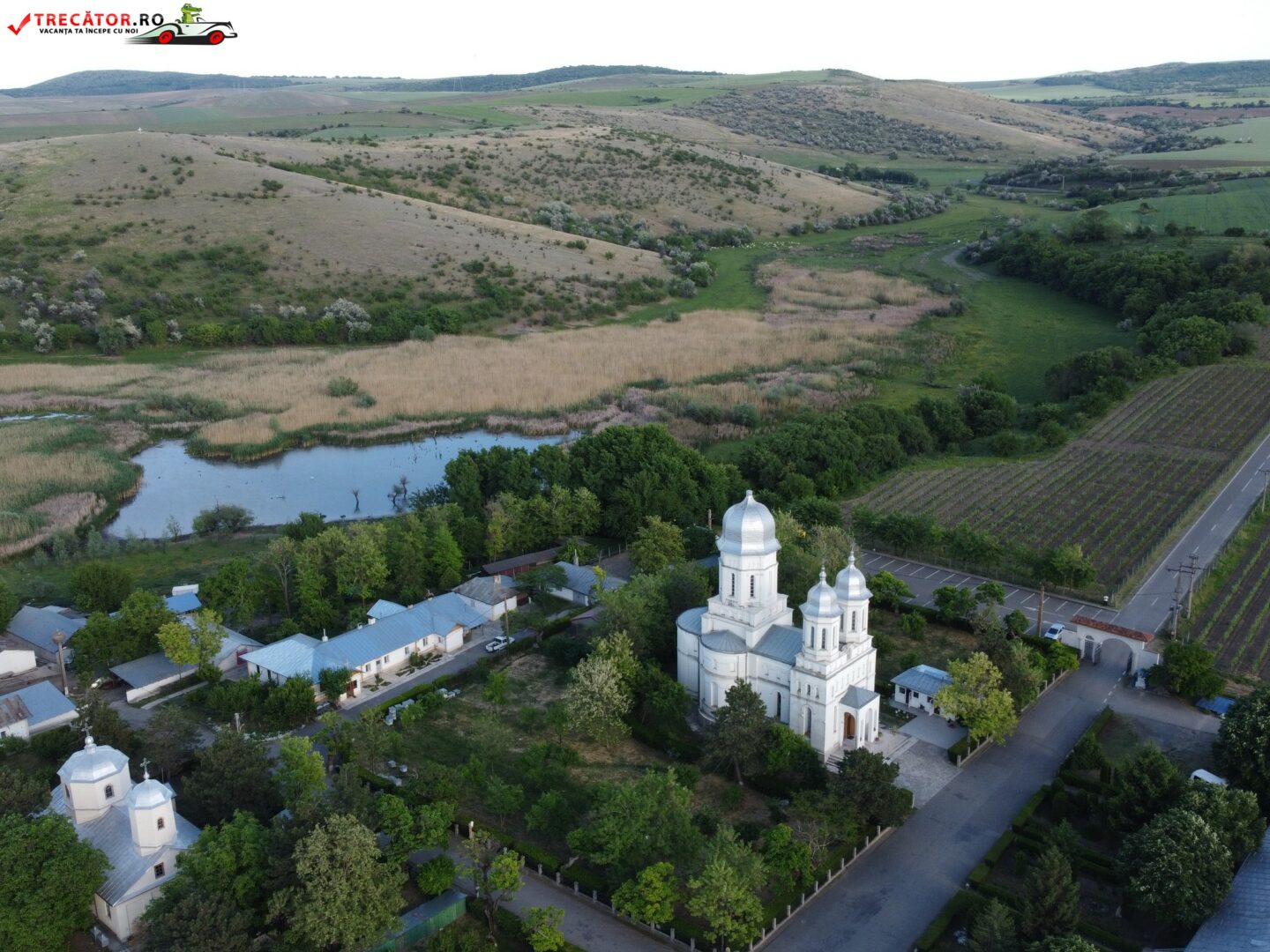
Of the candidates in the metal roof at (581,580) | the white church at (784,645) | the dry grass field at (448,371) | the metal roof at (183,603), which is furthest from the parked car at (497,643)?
the dry grass field at (448,371)

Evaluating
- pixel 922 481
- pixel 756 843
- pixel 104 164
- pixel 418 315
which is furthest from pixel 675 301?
pixel 756 843

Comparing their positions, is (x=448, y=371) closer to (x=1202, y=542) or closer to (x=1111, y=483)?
(x=1111, y=483)

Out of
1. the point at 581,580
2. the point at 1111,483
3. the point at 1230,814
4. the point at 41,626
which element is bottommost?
the point at 1111,483

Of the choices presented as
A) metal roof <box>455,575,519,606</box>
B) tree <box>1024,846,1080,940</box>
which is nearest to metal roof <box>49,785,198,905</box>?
metal roof <box>455,575,519,606</box>

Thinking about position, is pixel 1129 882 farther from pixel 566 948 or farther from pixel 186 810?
pixel 186 810

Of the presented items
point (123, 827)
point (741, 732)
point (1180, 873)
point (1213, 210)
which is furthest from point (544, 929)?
point (1213, 210)

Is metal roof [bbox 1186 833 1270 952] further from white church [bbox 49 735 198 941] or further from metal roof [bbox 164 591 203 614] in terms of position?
metal roof [bbox 164 591 203 614]
